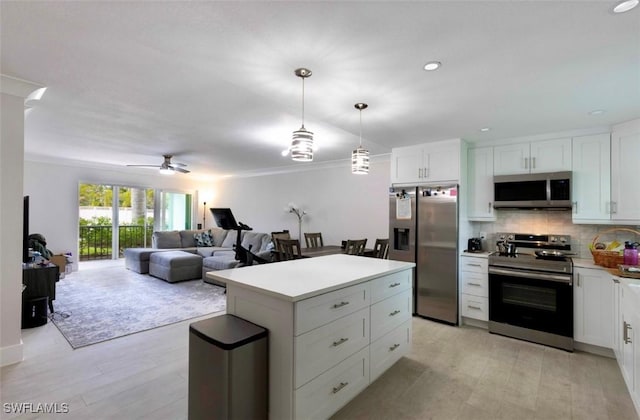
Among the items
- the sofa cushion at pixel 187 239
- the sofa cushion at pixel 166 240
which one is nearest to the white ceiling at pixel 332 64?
the sofa cushion at pixel 166 240

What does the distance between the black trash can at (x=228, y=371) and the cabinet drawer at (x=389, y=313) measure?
3.03 feet

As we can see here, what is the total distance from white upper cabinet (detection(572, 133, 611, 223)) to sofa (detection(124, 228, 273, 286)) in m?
4.52

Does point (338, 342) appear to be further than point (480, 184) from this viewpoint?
No

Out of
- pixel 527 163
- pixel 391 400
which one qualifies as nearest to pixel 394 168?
pixel 527 163

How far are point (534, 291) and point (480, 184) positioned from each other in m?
1.40

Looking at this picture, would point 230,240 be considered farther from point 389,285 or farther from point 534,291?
point 534,291

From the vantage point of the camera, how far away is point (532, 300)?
3275 mm

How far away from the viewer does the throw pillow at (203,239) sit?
7.45m

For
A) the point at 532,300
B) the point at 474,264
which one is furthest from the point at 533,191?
the point at 532,300

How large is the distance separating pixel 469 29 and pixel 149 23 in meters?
1.75

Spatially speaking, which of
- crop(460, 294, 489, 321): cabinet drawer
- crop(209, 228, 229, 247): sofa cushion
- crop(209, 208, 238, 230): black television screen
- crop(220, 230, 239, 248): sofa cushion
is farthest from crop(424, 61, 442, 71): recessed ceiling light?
crop(209, 228, 229, 247): sofa cushion

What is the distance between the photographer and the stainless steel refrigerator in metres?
3.73

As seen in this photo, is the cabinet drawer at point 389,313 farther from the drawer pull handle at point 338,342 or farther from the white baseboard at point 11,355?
the white baseboard at point 11,355

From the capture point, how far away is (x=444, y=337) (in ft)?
11.0
